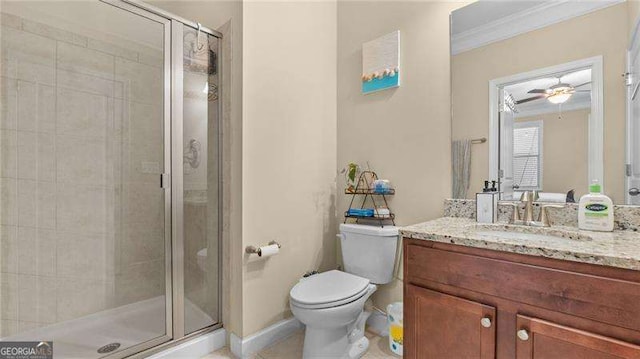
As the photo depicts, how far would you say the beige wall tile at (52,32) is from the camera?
5.75 ft

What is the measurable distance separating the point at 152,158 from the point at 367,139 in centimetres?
144

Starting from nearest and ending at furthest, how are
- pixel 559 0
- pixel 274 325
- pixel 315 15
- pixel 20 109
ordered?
pixel 559 0 → pixel 20 109 → pixel 274 325 → pixel 315 15

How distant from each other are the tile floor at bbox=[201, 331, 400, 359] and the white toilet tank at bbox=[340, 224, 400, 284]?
0.41 meters

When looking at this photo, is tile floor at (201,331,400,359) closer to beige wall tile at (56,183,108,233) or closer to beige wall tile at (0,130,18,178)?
beige wall tile at (56,183,108,233)

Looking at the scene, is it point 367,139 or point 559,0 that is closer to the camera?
point 559,0

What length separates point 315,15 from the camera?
6.98ft

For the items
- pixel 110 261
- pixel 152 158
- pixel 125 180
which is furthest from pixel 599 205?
pixel 110 261

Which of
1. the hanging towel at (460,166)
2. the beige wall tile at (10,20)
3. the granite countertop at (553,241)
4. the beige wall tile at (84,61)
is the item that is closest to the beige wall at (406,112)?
the hanging towel at (460,166)

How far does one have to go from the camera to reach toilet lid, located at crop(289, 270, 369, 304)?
1478 millimetres

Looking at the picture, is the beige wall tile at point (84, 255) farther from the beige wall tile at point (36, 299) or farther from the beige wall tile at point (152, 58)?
the beige wall tile at point (152, 58)

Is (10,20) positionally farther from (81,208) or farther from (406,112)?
(406,112)

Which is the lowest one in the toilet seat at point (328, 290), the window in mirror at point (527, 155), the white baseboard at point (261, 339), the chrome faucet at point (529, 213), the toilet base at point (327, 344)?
the white baseboard at point (261, 339)

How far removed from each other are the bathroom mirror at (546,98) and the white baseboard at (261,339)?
1.35 m

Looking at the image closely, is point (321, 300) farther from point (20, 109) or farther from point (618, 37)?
point (20, 109)
